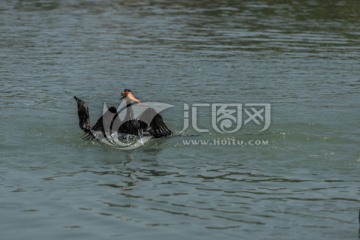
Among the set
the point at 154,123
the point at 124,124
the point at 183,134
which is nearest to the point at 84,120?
the point at 124,124

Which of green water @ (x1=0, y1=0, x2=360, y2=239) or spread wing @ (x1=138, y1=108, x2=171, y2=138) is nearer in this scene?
green water @ (x1=0, y1=0, x2=360, y2=239)

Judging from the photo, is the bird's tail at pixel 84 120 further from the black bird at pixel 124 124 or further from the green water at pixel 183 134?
the green water at pixel 183 134

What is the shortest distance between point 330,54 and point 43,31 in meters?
10.2

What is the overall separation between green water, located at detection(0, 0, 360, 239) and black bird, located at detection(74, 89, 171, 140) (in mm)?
231

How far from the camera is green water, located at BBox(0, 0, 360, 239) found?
11.7m

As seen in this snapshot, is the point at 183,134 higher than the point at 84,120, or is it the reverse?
the point at 84,120

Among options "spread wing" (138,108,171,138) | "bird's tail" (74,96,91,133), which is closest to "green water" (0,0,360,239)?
"spread wing" (138,108,171,138)

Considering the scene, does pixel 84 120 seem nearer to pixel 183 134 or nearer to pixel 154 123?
pixel 154 123

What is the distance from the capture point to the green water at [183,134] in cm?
1172

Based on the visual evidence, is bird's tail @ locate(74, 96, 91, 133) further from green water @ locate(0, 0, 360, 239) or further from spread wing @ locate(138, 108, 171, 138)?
spread wing @ locate(138, 108, 171, 138)

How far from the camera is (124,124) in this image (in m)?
16.0

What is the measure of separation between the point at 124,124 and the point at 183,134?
117cm

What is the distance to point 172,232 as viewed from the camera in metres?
11.2

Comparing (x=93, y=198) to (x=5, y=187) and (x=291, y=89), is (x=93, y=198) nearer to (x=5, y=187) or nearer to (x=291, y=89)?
(x=5, y=187)
